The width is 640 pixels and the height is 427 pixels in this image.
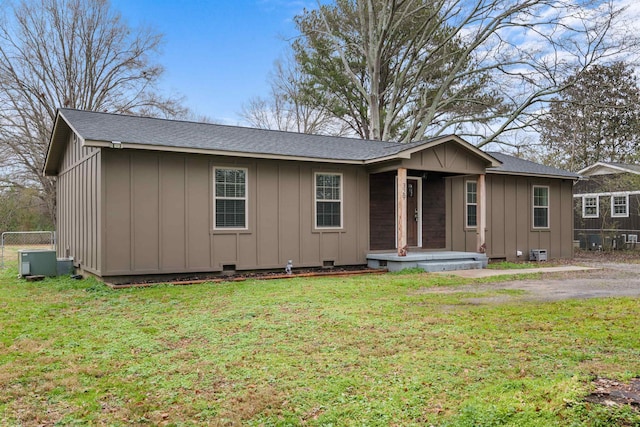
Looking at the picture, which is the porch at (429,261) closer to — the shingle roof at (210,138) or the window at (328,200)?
the window at (328,200)

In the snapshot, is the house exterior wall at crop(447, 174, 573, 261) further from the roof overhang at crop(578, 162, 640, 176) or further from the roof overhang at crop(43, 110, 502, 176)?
the roof overhang at crop(578, 162, 640, 176)

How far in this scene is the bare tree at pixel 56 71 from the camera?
21.2 m

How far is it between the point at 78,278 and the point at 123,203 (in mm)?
2386

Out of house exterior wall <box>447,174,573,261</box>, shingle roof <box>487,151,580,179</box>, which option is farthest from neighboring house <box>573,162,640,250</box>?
shingle roof <box>487,151,580,179</box>

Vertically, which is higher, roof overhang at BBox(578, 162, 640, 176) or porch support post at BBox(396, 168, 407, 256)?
roof overhang at BBox(578, 162, 640, 176)

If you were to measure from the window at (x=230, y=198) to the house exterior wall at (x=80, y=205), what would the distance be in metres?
2.20

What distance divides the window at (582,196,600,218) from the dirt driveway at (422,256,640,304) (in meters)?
11.7

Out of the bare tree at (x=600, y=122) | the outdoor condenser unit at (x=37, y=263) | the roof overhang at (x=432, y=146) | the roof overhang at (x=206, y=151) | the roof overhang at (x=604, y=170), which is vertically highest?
the bare tree at (x=600, y=122)

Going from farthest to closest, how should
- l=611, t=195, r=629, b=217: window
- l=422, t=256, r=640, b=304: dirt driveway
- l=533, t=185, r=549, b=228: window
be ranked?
l=611, t=195, r=629, b=217: window, l=533, t=185, r=549, b=228: window, l=422, t=256, r=640, b=304: dirt driveway

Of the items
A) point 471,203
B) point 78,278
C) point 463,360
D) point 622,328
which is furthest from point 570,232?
point 78,278

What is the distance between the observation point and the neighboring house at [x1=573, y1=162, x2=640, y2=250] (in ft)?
61.2

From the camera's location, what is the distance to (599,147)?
28203mm

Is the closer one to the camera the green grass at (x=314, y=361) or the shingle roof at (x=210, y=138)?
the green grass at (x=314, y=361)

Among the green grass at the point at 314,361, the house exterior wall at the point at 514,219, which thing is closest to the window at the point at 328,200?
the house exterior wall at the point at 514,219
